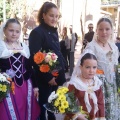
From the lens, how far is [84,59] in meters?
2.73

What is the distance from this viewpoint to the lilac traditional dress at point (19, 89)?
9.06ft

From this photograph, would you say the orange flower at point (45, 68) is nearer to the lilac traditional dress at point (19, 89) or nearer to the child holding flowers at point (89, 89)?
the lilac traditional dress at point (19, 89)

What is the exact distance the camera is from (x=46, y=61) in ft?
9.38

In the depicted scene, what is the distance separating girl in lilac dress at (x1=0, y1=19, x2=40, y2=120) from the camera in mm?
2764

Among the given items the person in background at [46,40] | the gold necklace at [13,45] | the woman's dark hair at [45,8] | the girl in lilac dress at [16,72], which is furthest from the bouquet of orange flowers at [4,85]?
the woman's dark hair at [45,8]

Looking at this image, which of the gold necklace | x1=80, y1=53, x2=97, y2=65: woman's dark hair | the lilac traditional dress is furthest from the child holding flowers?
the gold necklace

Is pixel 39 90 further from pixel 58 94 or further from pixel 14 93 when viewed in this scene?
pixel 58 94

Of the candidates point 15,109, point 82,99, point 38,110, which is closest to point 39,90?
point 38,110

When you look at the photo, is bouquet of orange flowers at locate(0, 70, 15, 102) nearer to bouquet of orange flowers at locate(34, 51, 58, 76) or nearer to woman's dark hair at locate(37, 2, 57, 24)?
bouquet of orange flowers at locate(34, 51, 58, 76)

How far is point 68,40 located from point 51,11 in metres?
5.55

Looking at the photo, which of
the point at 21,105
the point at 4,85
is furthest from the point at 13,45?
the point at 21,105

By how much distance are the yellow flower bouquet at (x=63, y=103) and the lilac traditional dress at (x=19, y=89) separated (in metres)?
0.57

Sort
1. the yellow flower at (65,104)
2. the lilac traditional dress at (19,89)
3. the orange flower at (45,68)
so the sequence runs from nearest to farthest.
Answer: the yellow flower at (65,104)
the lilac traditional dress at (19,89)
the orange flower at (45,68)

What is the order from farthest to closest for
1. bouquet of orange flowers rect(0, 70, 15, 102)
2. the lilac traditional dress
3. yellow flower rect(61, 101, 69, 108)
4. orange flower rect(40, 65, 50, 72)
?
1. orange flower rect(40, 65, 50, 72)
2. the lilac traditional dress
3. bouquet of orange flowers rect(0, 70, 15, 102)
4. yellow flower rect(61, 101, 69, 108)
